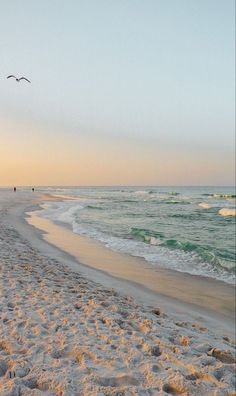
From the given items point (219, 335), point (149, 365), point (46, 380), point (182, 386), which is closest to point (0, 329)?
point (46, 380)

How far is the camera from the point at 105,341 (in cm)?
511

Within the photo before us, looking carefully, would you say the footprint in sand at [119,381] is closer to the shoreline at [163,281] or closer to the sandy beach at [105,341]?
the sandy beach at [105,341]

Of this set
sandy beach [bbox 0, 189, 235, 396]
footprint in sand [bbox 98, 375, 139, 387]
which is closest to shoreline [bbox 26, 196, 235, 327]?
sandy beach [bbox 0, 189, 235, 396]

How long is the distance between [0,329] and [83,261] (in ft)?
26.1

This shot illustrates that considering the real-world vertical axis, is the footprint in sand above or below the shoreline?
above

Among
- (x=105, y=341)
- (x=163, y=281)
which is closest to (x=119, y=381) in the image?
(x=105, y=341)

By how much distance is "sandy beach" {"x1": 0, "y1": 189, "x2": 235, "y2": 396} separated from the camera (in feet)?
13.0

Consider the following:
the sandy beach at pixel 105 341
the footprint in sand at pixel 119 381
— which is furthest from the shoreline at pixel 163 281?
the footprint in sand at pixel 119 381

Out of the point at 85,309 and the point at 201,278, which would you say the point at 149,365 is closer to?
the point at 85,309

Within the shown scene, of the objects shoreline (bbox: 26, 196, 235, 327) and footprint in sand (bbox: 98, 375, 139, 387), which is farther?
shoreline (bbox: 26, 196, 235, 327)

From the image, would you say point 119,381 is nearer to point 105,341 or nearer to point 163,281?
point 105,341

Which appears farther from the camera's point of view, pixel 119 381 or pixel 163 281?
pixel 163 281

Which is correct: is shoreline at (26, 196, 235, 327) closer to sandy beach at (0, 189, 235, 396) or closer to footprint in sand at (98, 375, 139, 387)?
sandy beach at (0, 189, 235, 396)

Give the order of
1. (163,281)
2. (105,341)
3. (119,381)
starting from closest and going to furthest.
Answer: (119,381), (105,341), (163,281)
